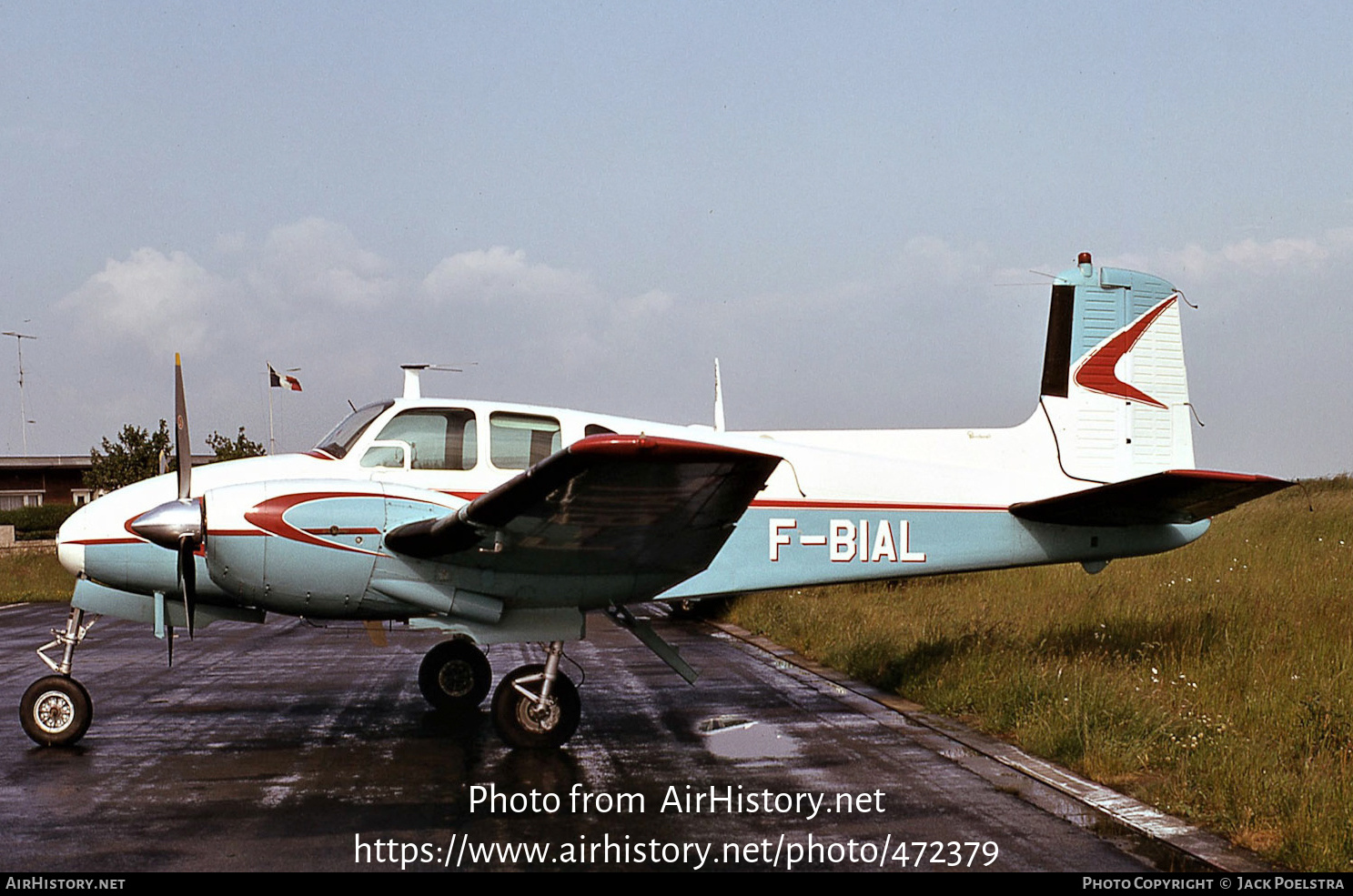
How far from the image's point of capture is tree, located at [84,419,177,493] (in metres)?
44.8

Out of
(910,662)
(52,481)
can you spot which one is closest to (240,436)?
(52,481)

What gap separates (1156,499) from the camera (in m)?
9.35

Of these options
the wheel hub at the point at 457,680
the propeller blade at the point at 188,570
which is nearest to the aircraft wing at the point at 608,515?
the propeller blade at the point at 188,570

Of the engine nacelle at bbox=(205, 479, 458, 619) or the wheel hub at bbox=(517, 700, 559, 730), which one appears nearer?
the engine nacelle at bbox=(205, 479, 458, 619)

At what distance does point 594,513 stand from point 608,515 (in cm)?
10

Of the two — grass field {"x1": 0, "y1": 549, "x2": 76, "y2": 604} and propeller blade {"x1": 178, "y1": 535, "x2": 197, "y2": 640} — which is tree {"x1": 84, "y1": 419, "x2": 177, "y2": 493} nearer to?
grass field {"x1": 0, "y1": 549, "x2": 76, "y2": 604}

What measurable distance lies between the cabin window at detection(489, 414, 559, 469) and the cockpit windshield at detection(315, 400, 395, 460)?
0.87m

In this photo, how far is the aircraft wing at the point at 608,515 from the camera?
22.0 ft

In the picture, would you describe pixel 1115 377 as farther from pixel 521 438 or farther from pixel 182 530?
pixel 182 530

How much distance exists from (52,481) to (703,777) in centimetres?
6016

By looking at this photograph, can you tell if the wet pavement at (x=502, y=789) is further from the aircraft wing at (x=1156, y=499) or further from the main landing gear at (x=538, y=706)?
the aircraft wing at (x=1156, y=499)

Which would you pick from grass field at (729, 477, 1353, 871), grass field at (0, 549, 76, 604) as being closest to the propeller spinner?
grass field at (729, 477, 1353, 871)

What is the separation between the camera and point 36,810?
22.6 feet

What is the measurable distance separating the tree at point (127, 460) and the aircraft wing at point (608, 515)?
39244 millimetres
